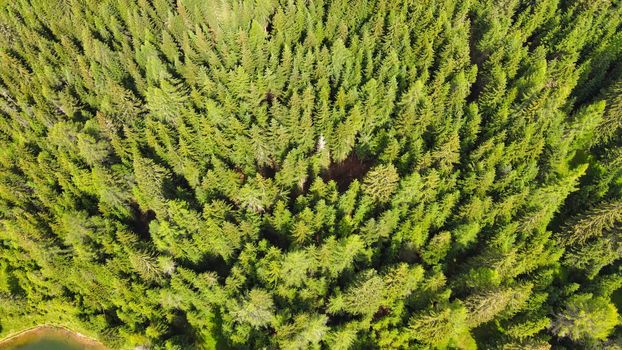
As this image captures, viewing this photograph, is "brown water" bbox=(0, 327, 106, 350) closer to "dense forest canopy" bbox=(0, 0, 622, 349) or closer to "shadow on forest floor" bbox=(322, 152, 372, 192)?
"dense forest canopy" bbox=(0, 0, 622, 349)

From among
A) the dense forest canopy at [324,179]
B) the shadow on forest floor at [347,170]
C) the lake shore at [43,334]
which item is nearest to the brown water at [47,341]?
the lake shore at [43,334]

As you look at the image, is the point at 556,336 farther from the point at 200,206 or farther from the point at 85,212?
the point at 85,212

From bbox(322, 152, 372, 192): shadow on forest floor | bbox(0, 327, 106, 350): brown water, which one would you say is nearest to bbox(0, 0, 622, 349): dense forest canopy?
bbox(322, 152, 372, 192): shadow on forest floor

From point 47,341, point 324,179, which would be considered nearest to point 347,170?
point 324,179

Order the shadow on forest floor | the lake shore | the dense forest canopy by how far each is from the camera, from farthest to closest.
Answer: the shadow on forest floor → the lake shore → the dense forest canopy

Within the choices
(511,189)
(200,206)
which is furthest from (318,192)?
(511,189)

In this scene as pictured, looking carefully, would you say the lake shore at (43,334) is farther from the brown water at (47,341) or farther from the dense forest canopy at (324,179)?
the dense forest canopy at (324,179)
